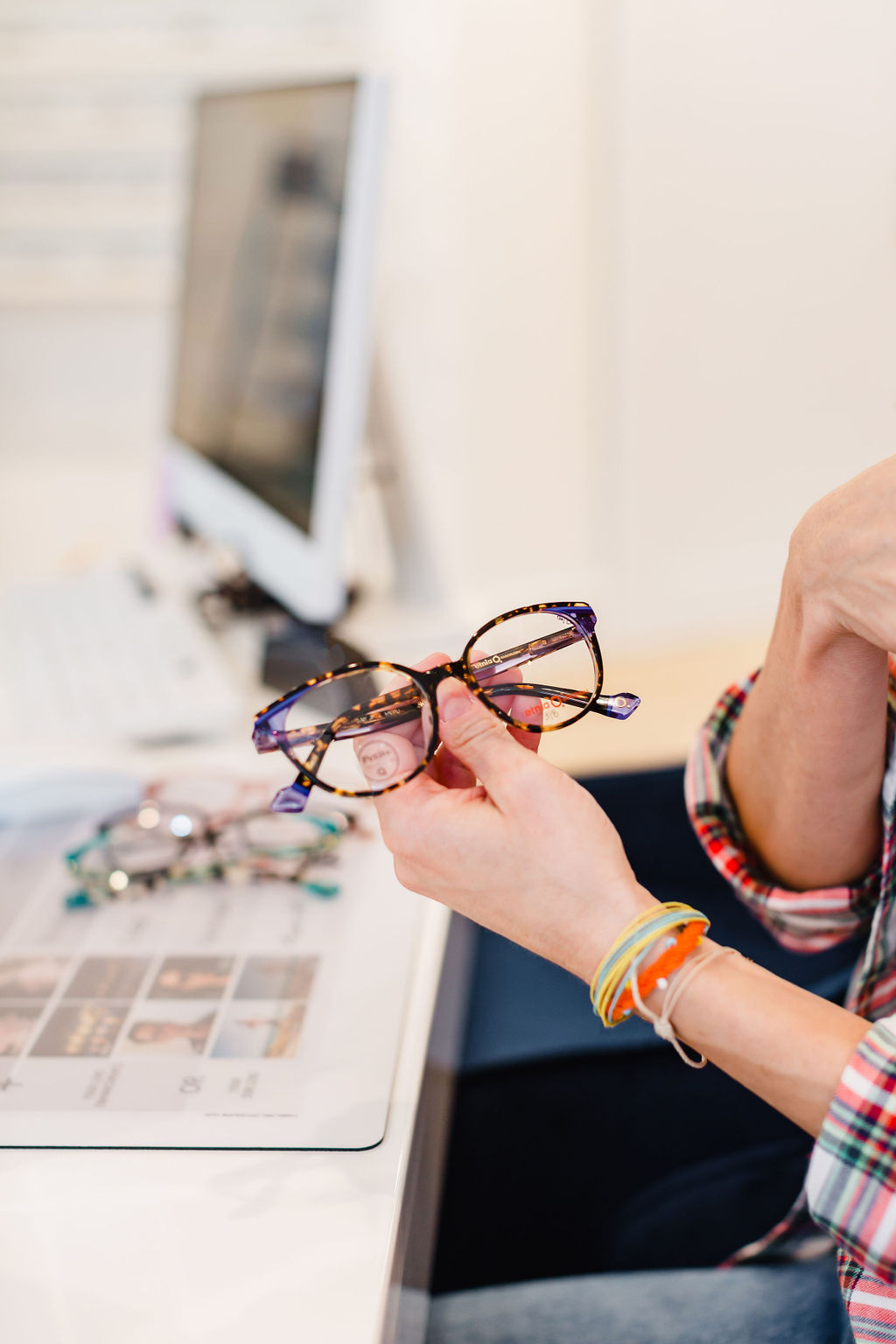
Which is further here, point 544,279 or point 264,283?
point 544,279

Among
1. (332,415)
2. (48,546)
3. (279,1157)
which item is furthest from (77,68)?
(279,1157)

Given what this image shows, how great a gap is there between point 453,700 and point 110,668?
0.57 metres

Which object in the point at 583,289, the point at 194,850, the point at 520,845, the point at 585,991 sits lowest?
the point at 585,991

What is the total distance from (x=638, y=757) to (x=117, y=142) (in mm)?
1366

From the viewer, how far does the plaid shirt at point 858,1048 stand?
1.34ft

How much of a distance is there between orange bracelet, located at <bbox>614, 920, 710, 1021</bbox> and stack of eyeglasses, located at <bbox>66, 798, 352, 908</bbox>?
25cm

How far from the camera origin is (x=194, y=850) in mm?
678

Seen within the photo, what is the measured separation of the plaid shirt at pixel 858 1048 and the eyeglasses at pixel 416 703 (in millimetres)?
165

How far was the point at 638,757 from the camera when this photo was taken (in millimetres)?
942

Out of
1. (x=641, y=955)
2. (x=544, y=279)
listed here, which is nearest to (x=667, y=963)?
(x=641, y=955)

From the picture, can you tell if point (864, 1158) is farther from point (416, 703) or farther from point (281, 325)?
point (281, 325)

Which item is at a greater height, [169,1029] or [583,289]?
[583,289]

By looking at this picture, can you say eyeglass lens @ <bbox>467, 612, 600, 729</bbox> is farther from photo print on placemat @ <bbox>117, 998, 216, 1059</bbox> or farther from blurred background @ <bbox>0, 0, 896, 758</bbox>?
photo print on placemat @ <bbox>117, 998, 216, 1059</bbox>

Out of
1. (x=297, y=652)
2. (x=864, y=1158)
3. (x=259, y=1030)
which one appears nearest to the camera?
(x=864, y=1158)
